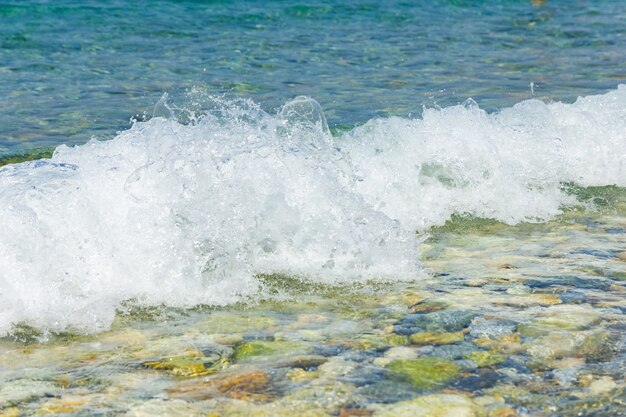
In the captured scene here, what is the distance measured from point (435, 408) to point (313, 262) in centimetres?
173

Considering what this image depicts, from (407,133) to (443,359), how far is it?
3315 millimetres

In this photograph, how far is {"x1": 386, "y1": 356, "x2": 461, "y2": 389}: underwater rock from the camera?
3.65 metres

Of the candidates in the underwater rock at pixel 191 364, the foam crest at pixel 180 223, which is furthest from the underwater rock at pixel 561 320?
the underwater rock at pixel 191 364

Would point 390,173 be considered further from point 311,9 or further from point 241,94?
point 311,9

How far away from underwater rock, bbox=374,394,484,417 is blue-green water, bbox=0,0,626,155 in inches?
209

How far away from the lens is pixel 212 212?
5.11m

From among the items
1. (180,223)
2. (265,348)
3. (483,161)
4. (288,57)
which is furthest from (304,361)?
(288,57)

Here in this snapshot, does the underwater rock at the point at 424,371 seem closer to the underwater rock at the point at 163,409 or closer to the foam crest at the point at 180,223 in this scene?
the underwater rock at the point at 163,409

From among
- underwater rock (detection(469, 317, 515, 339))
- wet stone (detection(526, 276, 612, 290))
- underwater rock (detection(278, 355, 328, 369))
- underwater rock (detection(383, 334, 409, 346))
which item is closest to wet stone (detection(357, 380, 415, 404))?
underwater rock (detection(278, 355, 328, 369))

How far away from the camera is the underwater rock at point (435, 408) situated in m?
3.40

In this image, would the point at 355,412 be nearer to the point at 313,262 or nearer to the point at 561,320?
the point at 561,320

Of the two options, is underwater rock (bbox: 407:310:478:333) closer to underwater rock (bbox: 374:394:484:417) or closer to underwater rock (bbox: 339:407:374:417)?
underwater rock (bbox: 374:394:484:417)

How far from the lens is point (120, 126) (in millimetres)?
8820

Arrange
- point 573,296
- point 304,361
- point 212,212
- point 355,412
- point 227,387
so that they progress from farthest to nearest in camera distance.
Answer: point 212,212 < point 573,296 < point 304,361 < point 227,387 < point 355,412
